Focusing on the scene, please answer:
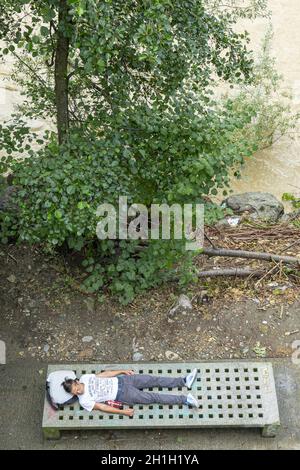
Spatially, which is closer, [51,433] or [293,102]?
[51,433]

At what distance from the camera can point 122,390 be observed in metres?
4.40

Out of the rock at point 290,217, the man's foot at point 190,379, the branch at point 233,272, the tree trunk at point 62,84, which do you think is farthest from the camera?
the rock at point 290,217

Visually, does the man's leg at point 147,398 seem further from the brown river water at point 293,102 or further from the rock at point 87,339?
the brown river water at point 293,102

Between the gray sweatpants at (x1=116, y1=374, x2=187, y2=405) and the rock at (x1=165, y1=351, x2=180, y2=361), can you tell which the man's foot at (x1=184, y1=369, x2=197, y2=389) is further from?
the rock at (x1=165, y1=351, x2=180, y2=361)

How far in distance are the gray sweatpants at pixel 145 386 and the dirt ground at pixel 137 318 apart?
0.42m

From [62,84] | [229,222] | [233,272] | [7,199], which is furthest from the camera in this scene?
[229,222]

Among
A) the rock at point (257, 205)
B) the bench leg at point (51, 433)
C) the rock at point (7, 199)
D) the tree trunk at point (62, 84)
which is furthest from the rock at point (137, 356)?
the rock at point (257, 205)

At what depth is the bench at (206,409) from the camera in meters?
4.29

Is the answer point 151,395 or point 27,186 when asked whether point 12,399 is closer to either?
point 151,395

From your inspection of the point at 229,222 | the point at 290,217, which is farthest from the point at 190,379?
the point at 290,217

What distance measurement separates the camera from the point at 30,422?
4.52m

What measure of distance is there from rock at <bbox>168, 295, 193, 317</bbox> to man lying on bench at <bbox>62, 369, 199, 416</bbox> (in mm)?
748

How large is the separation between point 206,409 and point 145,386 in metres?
0.43

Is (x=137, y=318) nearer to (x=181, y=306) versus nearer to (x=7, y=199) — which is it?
(x=181, y=306)
